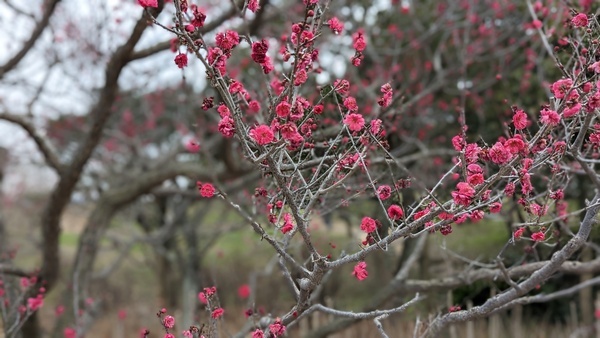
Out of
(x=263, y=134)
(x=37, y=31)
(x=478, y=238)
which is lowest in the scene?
(x=263, y=134)

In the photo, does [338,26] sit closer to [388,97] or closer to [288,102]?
[388,97]

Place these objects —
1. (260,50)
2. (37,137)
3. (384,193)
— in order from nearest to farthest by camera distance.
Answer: (260,50), (384,193), (37,137)

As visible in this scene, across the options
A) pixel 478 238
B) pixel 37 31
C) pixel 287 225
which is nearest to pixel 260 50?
pixel 287 225

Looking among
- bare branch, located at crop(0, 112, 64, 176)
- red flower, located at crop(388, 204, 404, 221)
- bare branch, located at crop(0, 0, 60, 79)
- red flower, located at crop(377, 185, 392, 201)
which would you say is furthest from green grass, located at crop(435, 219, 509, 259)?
bare branch, located at crop(0, 0, 60, 79)

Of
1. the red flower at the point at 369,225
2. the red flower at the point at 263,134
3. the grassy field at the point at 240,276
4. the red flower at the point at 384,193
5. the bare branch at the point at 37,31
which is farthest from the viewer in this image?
the grassy field at the point at 240,276

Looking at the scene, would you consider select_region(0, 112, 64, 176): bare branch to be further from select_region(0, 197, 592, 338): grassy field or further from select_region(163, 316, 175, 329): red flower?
select_region(163, 316, 175, 329): red flower

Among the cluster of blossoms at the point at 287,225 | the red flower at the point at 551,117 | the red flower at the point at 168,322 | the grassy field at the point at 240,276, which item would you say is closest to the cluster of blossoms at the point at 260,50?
the cluster of blossoms at the point at 287,225

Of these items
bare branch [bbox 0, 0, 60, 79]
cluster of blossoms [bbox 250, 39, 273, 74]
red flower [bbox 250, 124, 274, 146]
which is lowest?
red flower [bbox 250, 124, 274, 146]

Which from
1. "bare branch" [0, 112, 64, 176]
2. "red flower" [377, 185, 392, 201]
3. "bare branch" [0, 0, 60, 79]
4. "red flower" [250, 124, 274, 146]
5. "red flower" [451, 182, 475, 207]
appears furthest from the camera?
"bare branch" [0, 0, 60, 79]

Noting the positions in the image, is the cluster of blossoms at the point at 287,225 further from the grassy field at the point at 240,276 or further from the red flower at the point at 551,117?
the grassy field at the point at 240,276

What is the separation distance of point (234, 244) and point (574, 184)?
10706 millimetres

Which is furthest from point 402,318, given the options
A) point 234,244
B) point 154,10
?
point 234,244

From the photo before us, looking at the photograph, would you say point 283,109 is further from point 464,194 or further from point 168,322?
point 168,322

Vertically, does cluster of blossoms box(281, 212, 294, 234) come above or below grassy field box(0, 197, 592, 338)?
below
